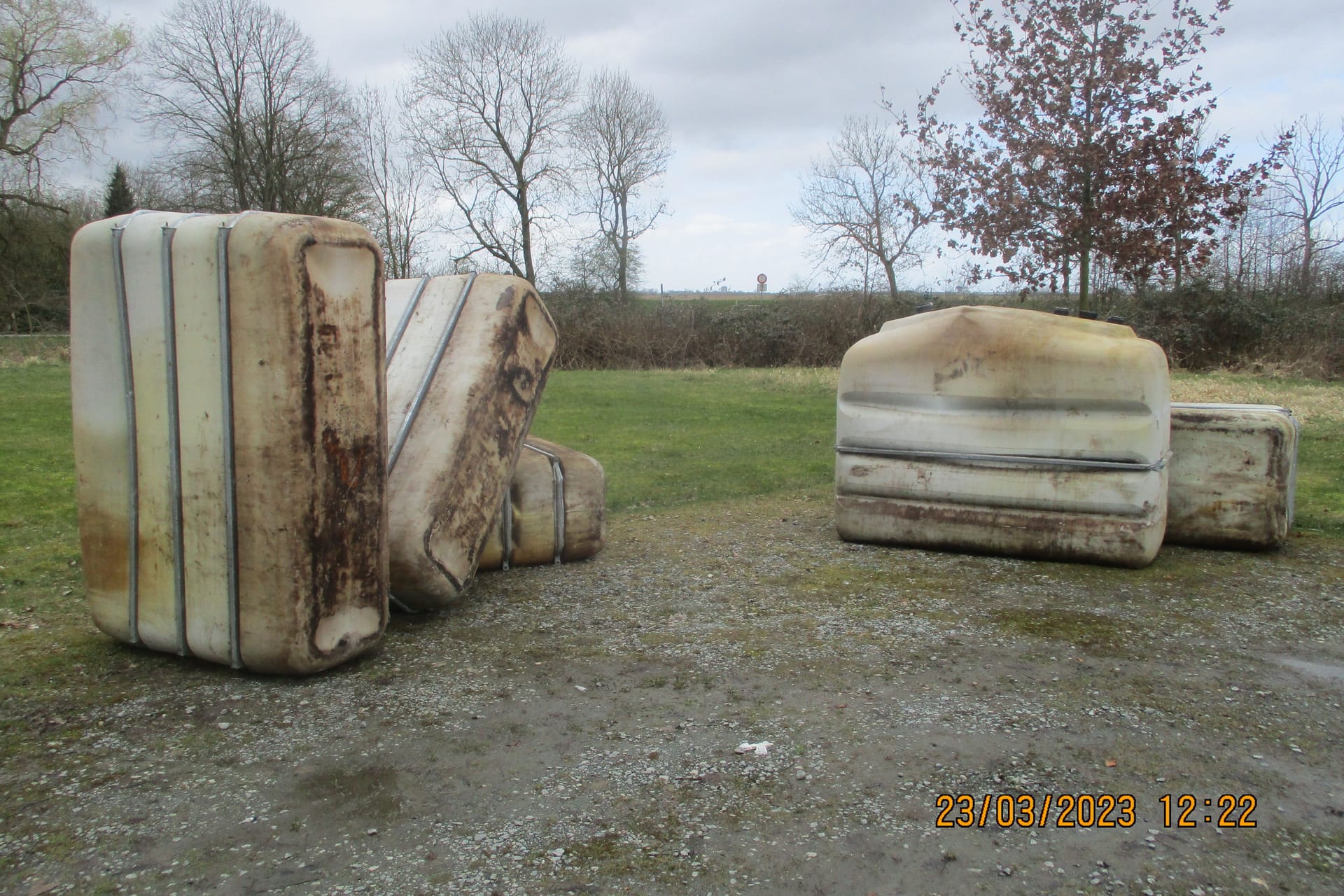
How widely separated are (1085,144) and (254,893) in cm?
1220

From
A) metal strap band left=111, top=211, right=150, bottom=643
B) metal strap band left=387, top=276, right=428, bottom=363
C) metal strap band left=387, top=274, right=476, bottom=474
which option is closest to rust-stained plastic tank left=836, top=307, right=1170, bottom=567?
metal strap band left=387, top=274, right=476, bottom=474

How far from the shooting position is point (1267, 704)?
3.23 metres

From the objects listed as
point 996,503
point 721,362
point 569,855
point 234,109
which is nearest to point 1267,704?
point 996,503

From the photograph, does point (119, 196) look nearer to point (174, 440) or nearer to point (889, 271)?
point (889, 271)

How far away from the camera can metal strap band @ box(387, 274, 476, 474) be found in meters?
4.15

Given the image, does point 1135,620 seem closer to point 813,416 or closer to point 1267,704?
point 1267,704

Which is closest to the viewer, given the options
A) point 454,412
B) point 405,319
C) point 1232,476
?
point 454,412

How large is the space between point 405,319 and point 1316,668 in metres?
4.24

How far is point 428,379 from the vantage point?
4.39m

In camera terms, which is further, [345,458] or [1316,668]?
[1316,668]

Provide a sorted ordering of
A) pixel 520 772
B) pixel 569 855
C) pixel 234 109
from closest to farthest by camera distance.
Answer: pixel 569 855
pixel 520 772
pixel 234 109
